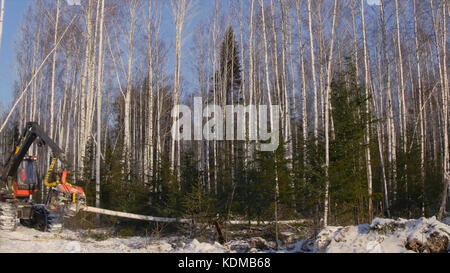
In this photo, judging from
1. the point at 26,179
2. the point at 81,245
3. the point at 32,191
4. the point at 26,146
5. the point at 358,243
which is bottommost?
the point at 81,245

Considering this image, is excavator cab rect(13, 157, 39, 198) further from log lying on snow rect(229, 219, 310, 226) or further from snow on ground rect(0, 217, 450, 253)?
log lying on snow rect(229, 219, 310, 226)

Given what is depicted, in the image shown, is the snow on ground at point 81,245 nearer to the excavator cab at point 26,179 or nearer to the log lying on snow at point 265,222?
the excavator cab at point 26,179

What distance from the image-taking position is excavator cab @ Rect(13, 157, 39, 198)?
14539mm

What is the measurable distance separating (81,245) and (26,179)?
4.97 m

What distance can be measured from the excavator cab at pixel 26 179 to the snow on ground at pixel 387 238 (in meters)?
9.25

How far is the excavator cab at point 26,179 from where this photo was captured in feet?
47.7

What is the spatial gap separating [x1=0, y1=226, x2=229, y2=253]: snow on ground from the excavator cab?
56.9 inches

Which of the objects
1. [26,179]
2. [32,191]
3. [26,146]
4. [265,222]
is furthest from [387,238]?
[26,179]

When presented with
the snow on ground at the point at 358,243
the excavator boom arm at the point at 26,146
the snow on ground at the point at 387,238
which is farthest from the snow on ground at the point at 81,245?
the snow on ground at the point at 387,238

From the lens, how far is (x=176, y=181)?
15148 millimetres

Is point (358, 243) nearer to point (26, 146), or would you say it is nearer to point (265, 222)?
point (265, 222)

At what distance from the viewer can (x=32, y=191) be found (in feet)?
48.2
